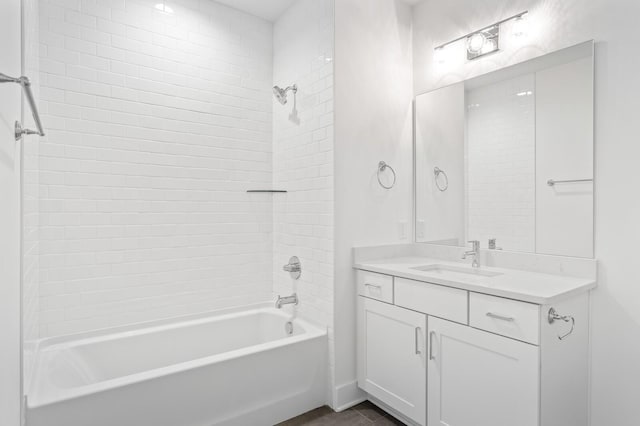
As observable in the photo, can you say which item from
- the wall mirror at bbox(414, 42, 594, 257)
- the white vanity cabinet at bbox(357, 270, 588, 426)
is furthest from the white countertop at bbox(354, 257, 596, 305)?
the wall mirror at bbox(414, 42, 594, 257)

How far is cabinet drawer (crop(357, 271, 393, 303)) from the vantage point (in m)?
2.23

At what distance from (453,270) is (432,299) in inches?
18.7

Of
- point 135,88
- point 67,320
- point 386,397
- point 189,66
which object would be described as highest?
point 189,66

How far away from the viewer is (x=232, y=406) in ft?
6.63

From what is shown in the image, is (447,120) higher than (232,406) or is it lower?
higher

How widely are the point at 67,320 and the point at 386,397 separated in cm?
201

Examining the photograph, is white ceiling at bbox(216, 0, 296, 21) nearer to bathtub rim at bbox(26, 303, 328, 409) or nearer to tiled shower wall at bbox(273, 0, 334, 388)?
tiled shower wall at bbox(273, 0, 334, 388)

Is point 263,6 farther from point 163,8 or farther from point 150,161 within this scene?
point 150,161

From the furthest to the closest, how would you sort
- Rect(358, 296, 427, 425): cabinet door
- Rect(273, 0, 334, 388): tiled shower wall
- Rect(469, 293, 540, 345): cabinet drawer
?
Rect(273, 0, 334, 388): tiled shower wall → Rect(358, 296, 427, 425): cabinet door → Rect(469, 293, 540, 345): cabinet drawer

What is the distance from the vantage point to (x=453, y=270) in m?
2.36

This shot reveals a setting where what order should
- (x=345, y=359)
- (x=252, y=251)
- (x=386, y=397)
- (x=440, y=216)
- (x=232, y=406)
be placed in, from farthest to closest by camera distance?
(x=252, y=251) < (x=440, y=216) < (x=345, y=359) < (x=386, y=397) < (x=232, y=406)

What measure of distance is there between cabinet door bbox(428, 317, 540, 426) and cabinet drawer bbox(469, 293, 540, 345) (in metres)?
0.04

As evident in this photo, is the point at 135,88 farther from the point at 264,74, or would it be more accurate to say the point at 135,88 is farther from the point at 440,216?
the point at 440,216

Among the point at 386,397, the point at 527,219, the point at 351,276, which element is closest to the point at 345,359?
the point at 386,397
